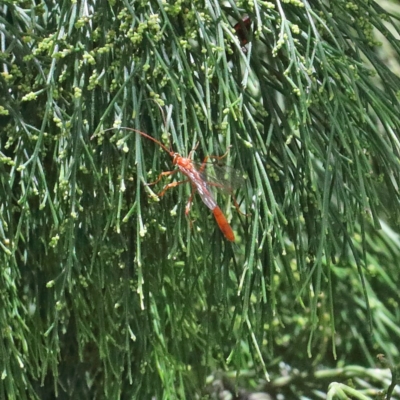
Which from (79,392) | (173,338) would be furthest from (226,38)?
(79,392)

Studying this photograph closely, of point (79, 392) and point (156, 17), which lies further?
point (79, 392)

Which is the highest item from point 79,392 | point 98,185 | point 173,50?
point 173,50

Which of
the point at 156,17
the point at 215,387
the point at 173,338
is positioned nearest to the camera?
the point at 156,17

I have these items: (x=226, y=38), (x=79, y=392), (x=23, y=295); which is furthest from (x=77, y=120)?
(x=79, y=392)

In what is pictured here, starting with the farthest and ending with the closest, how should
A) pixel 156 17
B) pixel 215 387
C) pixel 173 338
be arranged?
pixel 215 387
pixel 173 338
pixel 156 17

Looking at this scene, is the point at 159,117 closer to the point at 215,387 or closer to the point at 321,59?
the point at 321,59

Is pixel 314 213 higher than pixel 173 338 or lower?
higher
